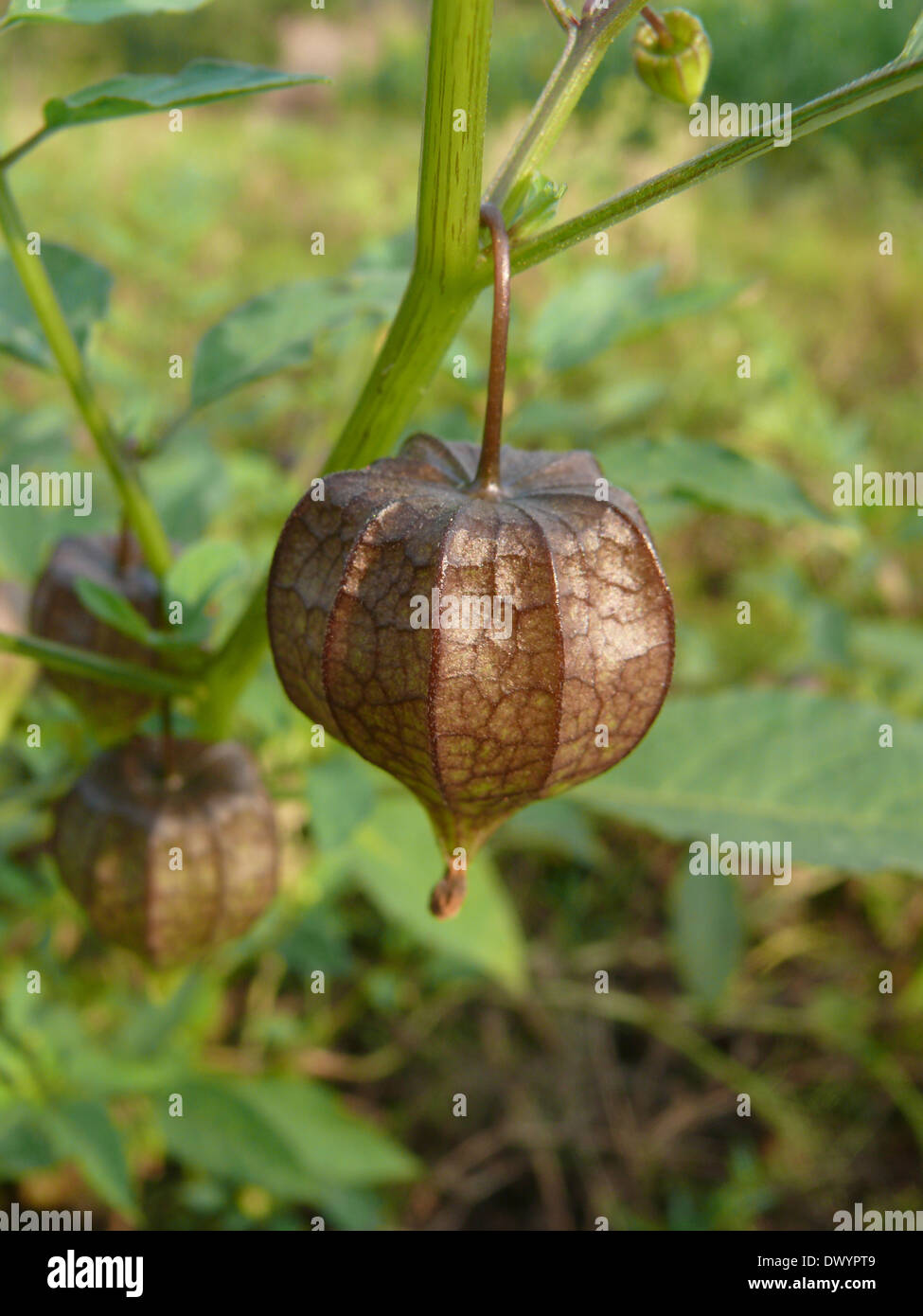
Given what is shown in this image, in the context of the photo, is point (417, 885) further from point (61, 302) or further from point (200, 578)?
point (61, 302)

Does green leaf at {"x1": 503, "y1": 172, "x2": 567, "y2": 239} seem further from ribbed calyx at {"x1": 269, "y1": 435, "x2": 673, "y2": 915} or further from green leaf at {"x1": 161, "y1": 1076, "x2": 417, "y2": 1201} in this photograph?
green leaf at {"x1": 161, "y1": 1076, "x2": 417, "y2": 1201}

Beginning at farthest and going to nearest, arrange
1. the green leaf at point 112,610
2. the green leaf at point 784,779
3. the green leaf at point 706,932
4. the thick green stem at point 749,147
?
the green leaf at point 706,932 → the green leaf at point 784,779 → the green leaf at point 112,610 → the thick green stem at point 749,147

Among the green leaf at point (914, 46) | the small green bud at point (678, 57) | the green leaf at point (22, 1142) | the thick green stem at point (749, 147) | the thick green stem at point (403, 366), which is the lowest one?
the green leaf at point (22, 1142)

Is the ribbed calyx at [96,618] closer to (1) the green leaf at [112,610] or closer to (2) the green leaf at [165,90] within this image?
(1) the green leaf at [112,610]

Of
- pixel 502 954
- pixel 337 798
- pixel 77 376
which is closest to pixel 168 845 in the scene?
pixel 337 798

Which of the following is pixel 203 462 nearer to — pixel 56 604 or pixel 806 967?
pixel 56 604

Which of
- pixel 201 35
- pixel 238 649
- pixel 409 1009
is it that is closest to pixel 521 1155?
pixel 409 1009

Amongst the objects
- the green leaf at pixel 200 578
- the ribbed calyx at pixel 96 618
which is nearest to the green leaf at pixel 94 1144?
the ribbed calyx at pixel 96 618

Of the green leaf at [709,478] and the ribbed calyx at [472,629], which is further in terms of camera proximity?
the green leaf at [709,478]
